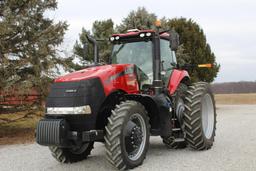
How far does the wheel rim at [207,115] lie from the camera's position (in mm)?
9812

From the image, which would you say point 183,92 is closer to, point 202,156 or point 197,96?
point 197,96

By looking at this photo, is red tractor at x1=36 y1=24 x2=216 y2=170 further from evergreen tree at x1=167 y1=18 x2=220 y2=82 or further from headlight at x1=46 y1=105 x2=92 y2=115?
evergreen tree at x1=167 y1=18 x2=220 y2=82

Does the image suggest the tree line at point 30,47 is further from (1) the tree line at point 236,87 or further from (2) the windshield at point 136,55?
(1) the tree line at point 236,87

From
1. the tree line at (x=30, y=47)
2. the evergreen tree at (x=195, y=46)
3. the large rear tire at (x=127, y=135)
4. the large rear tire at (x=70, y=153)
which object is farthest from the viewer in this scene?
the evergreen tree at (x=195, y=46)

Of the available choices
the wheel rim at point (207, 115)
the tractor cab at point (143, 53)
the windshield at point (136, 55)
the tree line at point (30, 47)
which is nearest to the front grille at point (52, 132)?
the tractor cab at point (143, 53)

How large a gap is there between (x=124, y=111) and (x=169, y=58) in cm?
275

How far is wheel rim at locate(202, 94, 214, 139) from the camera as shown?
9.81 m

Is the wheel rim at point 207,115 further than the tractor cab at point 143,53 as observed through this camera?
Yes

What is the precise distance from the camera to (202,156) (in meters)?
8.46

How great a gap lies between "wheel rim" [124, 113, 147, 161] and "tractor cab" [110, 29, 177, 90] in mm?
1198

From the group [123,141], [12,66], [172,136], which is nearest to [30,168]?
[123,141]

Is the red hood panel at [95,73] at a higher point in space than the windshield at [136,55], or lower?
lower

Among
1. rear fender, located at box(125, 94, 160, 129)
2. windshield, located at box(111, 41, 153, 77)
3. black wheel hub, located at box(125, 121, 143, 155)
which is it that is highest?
windshield, located at box(111, 41, 153, 77)

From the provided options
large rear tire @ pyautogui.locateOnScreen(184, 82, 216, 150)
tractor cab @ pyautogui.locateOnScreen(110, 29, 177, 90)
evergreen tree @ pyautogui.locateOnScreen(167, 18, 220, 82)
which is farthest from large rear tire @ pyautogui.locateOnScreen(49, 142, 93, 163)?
evergreen tree @ pyautogui.locateOnScreen(167, 18, 220, 82)
